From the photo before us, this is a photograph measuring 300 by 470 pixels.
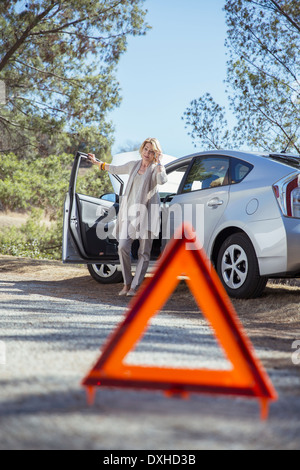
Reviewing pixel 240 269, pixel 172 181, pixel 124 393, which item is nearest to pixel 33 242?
pixel 172 181

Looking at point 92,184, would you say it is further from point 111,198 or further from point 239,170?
point 239,170

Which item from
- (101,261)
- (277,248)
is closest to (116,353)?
(277,248)

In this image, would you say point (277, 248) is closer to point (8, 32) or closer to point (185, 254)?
point (185, 254)

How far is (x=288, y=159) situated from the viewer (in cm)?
621

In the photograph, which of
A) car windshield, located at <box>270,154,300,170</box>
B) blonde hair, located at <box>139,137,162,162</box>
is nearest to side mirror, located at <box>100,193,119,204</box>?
blonde hair, located at <box>139,137,162,162</box>

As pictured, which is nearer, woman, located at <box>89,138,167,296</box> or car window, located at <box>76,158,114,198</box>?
woman, located at <box>89,138,167,296</box>

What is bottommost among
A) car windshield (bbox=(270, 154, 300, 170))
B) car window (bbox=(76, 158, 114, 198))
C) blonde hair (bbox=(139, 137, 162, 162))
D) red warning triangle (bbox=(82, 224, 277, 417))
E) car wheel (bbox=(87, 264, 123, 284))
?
car wheel (bbox=(87, 264, 123, 284))

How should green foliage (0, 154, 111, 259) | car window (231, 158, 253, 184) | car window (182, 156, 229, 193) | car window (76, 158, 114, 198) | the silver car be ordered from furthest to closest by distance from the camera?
1. car window (76, 158, 114, 198)
2. green foliage (0, 154, 111, 259)
3. car window (182, 156, 229, 193)
4. car window (231, 158, 253, 184)
5. the silver car

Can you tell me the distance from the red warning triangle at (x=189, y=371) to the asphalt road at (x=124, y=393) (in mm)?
84

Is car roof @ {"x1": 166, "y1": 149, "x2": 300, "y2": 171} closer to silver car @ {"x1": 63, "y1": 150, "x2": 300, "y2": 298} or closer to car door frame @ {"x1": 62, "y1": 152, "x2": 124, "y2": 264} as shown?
silver car @ {"x1": 63, "y1": 150, "x2": 300, "y2": 298}

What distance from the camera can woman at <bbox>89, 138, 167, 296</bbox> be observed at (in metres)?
6.69

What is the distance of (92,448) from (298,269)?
4.14 metres

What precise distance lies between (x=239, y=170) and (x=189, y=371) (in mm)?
4087

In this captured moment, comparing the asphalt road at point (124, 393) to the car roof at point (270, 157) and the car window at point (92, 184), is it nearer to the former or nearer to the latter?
the car roof at point (270, 157)
